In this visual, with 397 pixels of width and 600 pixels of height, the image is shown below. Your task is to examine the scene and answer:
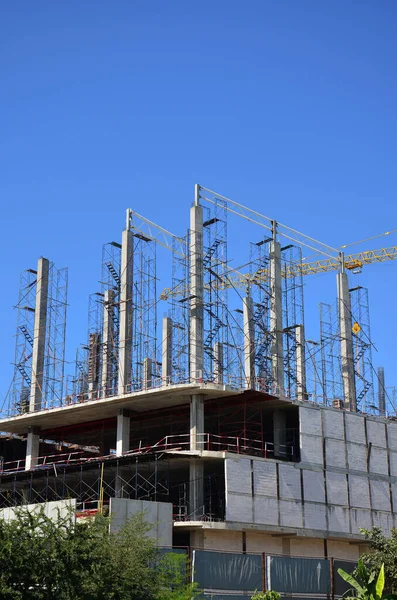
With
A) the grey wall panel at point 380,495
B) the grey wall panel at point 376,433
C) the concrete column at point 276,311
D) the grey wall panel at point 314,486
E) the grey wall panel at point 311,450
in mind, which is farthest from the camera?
the concrete column at point 276,311

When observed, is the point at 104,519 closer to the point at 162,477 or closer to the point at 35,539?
the point at 35,539

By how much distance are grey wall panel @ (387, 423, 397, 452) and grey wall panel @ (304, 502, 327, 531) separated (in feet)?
26.4

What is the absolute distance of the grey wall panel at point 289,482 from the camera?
5053 cm

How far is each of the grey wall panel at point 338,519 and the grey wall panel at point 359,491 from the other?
0.96 m

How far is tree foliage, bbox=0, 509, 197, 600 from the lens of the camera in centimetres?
2839

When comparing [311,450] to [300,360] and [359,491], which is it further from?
[300,360]

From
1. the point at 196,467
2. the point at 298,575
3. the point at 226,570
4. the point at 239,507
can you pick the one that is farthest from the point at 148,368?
the point at 226,570

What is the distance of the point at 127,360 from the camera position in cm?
5688

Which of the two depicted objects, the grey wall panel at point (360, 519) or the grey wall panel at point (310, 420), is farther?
the grey wall panel at point (360, 519)

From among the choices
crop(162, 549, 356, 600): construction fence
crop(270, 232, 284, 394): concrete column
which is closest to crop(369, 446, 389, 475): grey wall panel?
crop(270, 232, 284, 394): concrete column

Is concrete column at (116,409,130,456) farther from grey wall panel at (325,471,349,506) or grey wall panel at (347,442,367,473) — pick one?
grey wall panel at (347,442,367,473)

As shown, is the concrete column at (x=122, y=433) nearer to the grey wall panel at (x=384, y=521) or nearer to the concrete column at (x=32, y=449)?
the concrete column at (x=32, y=449)

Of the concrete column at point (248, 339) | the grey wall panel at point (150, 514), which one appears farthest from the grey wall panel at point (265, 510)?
the concrete column at point (248, 339)

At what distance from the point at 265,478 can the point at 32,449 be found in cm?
A: 1822
